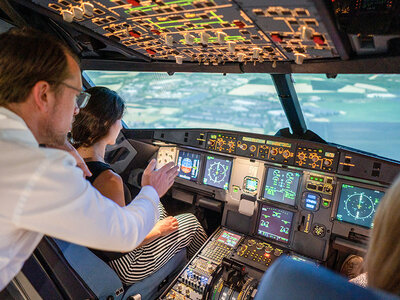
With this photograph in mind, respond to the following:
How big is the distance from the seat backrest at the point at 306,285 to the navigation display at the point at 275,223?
210 centimetres

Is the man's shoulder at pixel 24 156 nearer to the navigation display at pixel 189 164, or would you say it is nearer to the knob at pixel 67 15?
the knob at pixel 67 15

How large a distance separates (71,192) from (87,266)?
0.97 metres

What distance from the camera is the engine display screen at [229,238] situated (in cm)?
264

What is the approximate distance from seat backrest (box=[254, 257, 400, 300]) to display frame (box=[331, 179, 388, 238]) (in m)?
1.98

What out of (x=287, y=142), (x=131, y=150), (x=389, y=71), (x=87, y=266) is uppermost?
(x=389, y=71)

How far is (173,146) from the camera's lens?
332 cm

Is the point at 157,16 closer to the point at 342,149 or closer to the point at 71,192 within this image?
the point at 71,192

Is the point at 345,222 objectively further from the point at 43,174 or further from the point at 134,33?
the point at 43,174

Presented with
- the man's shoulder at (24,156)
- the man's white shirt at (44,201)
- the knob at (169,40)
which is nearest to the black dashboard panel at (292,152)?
the knob at (169,40)

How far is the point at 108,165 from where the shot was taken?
183cm

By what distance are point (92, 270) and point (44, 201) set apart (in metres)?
1.01

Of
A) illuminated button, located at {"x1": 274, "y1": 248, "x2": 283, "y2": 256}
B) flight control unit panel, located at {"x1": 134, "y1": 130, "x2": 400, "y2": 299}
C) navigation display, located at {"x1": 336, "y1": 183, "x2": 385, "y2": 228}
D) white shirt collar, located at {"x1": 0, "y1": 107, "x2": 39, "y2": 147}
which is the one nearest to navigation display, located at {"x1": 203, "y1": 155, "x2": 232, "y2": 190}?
flight control unit panel, located at {"x1": 134, "y1": 130, "x2": 400, "y2": 299}

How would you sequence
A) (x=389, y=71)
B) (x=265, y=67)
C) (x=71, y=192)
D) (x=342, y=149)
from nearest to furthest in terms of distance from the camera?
(x=71, y=192) < (x=389, y=71) < (x=265, y=67) < (x=342, y=149)

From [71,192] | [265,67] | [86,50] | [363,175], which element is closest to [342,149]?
[363,175]
